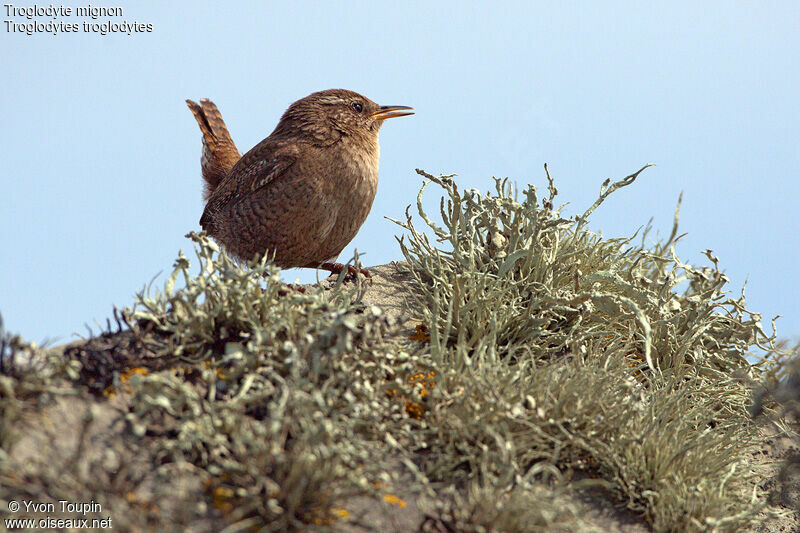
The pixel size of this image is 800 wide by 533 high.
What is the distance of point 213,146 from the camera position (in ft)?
23.9

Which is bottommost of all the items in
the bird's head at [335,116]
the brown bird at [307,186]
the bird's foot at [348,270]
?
the bird's foot at [348,270]

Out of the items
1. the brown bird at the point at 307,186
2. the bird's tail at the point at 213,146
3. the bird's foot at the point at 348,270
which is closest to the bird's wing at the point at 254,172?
the brown bird at the point at 307,186

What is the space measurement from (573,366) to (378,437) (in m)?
1.31

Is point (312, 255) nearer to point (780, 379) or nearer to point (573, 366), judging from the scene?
point (573, 366)

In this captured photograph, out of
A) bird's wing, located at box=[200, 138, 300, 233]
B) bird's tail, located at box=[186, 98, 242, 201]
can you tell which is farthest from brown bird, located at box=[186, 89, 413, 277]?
bird's tail, located at box=[186, 98, 242, 201]

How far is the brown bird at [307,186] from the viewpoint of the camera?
17.4 ft

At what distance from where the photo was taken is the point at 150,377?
292cm

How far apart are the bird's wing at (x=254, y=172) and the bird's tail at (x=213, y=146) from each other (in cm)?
114

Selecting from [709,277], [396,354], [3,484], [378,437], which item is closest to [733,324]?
[709,277]

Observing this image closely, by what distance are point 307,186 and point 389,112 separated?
1264mm

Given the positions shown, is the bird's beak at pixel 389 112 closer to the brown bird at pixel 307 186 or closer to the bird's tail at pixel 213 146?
the brown bird at pixel 307 186

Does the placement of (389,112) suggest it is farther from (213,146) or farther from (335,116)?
(213,146)

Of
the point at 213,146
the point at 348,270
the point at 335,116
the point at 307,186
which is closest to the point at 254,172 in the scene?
the point at 307,186

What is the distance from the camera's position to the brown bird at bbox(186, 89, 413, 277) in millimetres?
5305
